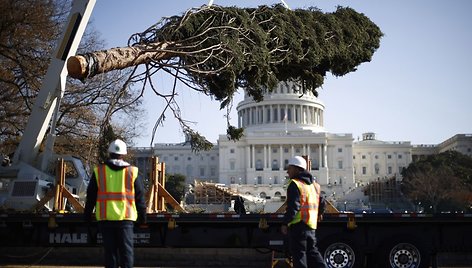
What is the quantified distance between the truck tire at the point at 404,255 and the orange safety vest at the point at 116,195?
6.26 m

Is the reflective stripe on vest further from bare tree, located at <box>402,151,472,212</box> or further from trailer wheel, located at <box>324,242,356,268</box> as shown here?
bare tree, located at <box>402,151,472,212</box>

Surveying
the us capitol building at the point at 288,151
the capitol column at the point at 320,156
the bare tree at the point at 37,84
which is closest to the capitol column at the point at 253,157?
the us capitol building at the point at 288,151

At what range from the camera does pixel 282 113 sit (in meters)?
125

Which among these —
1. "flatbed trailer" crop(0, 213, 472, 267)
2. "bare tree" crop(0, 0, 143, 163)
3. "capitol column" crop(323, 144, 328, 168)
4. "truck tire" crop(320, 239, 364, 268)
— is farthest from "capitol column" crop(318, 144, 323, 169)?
"truck tire" crop(320, 239, 364, 268)

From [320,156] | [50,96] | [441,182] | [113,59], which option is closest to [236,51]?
[113,59]

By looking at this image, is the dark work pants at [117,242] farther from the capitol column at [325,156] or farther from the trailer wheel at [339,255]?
the capitol column at [325,156]

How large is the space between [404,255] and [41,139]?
30.7 ft

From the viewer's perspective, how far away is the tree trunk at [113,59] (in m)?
9.89

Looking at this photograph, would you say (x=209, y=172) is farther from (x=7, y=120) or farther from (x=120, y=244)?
(x=120, y=244)

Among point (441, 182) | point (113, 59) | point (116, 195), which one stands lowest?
point (116, 195)

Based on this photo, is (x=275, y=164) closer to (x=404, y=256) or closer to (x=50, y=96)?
(x=50, y=96)

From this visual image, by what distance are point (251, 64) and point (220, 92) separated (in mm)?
1085

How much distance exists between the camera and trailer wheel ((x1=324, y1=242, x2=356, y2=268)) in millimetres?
10875

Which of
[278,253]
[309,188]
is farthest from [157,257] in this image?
[309,188]
